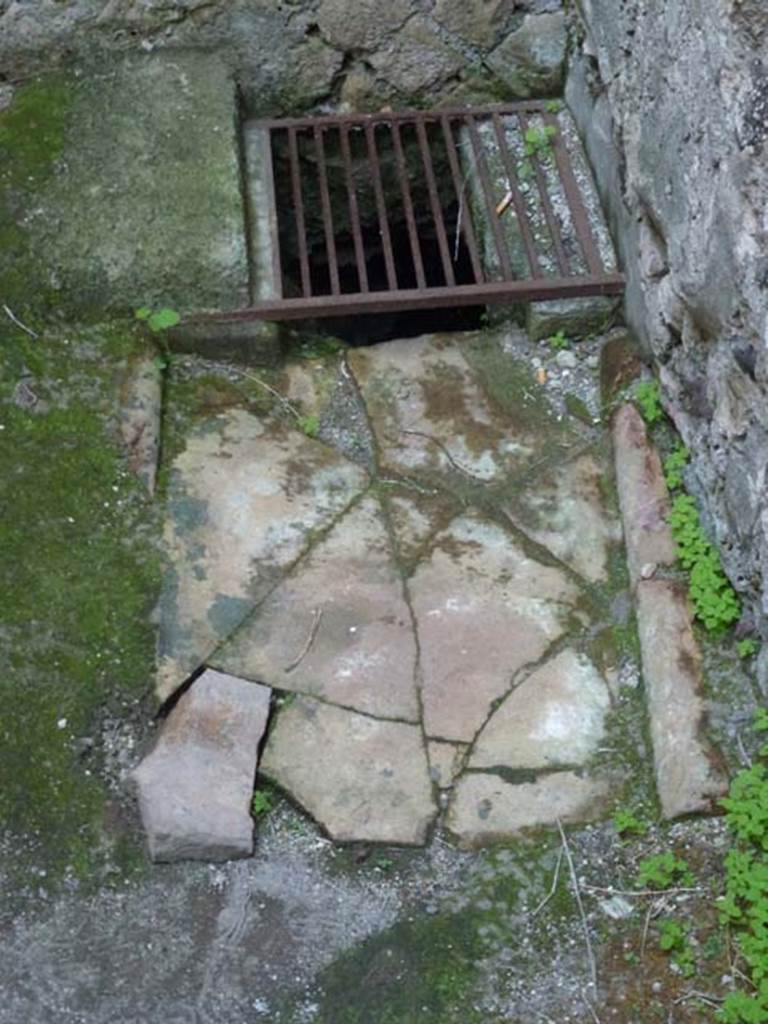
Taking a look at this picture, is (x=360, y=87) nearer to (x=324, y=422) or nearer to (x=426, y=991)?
(x=324, y=422)

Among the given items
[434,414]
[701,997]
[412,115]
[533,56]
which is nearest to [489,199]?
[412,115]

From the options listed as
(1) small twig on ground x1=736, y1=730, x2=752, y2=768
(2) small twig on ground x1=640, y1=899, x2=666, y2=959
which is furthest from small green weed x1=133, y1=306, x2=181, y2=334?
(2) small twig on ground x1=640, y1=899, x2=666, y2=959

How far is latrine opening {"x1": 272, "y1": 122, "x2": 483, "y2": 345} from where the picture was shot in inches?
177

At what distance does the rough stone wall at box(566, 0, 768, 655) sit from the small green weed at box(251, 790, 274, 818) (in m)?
1.20

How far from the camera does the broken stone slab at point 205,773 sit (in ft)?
9.92

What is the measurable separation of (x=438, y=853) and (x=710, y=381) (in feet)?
4.33

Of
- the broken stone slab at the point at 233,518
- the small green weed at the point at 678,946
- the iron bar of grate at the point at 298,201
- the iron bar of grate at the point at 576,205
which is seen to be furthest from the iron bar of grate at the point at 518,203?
the small green weed at the point at 678,946

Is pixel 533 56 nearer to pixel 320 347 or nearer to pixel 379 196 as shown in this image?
pixel 379 196

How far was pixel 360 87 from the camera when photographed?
4676mm

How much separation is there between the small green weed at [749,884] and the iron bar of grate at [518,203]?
1653 mm

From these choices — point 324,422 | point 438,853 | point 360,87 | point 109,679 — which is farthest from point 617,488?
point 360,87

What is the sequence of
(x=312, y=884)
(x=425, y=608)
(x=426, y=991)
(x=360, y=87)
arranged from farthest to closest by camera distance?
(x=360, y=87) < (x=425, y=608) < (x=312, y=884) < (x=426, y=991)

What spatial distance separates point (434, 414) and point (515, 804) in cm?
126

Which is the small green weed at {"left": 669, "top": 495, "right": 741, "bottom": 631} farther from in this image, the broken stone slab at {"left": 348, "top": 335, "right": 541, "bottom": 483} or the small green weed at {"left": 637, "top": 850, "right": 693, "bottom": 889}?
the small green weed at {"left": 637, "top": 850, "right": 693, "bottom": 889}
